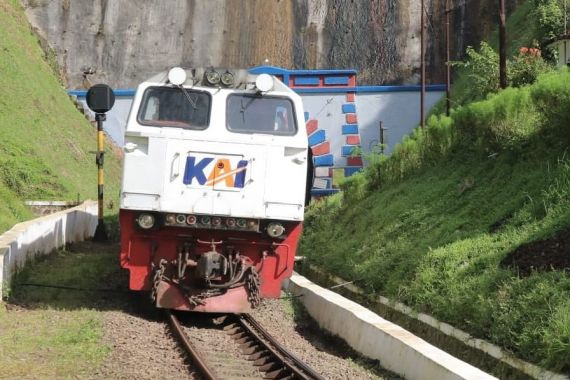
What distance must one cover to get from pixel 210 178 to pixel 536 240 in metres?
3.69

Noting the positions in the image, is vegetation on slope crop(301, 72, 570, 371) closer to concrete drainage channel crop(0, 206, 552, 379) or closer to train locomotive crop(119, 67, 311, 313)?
concrete drainage channel crop(0, 206, 552, 379)

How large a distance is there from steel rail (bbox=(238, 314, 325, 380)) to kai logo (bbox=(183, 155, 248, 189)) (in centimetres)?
173

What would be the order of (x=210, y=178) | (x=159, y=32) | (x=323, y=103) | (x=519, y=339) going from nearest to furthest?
1. (x=519, y=339)
2. (x=210, y=178)
3. (x=323, y=103)
4. (x=159, y=32)

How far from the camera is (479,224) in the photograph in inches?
421

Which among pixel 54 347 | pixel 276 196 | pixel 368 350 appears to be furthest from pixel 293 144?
pixel 54 347

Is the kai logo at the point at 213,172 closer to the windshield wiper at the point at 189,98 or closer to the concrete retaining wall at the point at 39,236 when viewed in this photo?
the windshield wiper at the point at 189,98

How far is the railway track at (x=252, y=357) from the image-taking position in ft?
24.6

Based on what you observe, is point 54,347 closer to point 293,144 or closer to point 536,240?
point 293,144

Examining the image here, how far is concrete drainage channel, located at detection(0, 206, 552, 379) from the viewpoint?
7.13m

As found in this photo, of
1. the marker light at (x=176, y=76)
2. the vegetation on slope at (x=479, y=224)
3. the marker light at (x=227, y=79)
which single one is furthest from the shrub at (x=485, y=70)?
the marker light at (x=176, y=76)

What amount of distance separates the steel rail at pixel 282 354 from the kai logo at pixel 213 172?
5.68 feet

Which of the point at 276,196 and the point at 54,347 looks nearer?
the point at 54,347

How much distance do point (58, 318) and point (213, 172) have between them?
2.39 metres

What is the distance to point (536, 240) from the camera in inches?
342
